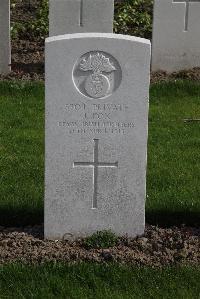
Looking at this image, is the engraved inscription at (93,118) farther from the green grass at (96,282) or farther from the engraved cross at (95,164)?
the green grass at (96,282)

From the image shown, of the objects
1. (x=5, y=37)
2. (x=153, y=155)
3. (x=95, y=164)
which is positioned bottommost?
(x=153, y=155)

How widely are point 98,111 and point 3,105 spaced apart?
376 centimetres

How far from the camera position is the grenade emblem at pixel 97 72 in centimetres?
505

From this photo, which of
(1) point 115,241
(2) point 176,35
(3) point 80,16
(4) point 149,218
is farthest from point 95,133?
(2) point 176,35

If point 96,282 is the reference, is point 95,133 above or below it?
above

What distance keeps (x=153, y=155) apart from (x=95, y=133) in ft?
7.16

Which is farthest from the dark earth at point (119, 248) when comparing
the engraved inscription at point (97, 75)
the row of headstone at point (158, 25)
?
the row of headstone at point (158, 25)

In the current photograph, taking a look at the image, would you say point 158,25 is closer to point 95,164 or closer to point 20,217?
point 20,217

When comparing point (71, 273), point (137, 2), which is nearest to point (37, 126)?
point (71, 273)

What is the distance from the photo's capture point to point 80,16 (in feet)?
32.7

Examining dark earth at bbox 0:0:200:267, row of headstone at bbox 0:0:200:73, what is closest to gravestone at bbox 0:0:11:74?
row of headstone at bbox 0:0:200:73

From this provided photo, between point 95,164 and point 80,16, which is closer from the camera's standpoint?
point 95,164

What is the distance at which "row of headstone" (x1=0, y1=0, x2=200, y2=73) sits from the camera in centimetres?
983

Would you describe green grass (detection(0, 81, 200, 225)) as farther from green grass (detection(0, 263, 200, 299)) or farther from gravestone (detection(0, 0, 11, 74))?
green grass (detection(0, 263, 200, 299))
